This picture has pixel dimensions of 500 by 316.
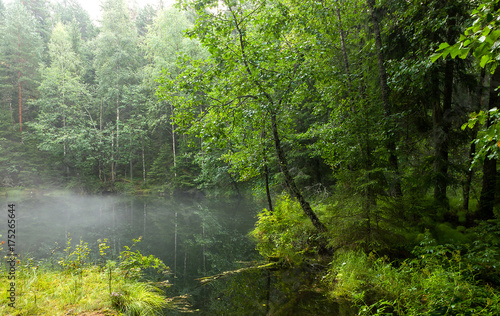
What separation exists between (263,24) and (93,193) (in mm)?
24570

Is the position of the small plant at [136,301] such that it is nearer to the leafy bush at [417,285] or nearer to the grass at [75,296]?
the grass at [75,296]

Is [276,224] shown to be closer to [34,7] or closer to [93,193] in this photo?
[93,193]

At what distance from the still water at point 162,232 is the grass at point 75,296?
2.90 ft

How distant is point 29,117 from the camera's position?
2845 centimetres

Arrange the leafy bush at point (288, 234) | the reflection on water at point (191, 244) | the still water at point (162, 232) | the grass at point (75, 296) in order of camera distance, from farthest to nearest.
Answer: the still water at point (162, 232)
the leafy bush at point (288, 234)
the reflection on water at point (191, 244)
the grass at point (75, 296)

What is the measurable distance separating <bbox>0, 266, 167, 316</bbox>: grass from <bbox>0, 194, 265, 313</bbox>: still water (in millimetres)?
883

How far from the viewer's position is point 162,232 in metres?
11.4

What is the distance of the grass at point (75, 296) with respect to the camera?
374 cm

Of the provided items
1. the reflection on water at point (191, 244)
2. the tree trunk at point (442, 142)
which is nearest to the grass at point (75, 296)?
the reflection on water at point (191, 244)

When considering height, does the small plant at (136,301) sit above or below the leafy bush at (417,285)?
below

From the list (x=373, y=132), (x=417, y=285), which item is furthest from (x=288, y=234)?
(x=417, y=285)

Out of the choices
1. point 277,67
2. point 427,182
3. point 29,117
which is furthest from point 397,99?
point 29,117

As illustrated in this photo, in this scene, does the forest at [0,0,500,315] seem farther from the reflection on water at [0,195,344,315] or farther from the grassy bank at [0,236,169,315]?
the grassy bank at [0,236,169,315]

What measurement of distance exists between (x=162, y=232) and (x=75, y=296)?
7371mm
